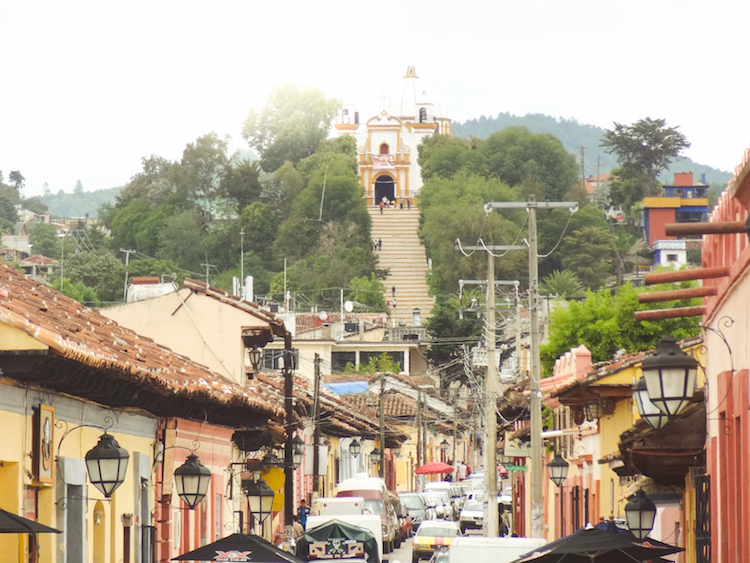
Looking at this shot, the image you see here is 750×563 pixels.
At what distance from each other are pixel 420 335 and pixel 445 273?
23169 millimetres

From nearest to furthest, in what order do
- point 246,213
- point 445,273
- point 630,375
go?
point 630,375 → point 445,273 → point 246,213

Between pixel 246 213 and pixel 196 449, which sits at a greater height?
pixel 246 213

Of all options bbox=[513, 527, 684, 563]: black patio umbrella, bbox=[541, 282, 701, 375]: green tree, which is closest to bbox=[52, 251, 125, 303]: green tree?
bbox=[541, 282, 701, 375]: green tree

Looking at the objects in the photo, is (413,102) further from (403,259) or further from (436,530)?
(436,530)

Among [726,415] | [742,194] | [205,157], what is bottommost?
[726,415]

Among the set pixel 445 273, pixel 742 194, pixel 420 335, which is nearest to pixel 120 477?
pixel 742 194

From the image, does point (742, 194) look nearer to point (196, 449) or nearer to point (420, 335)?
point (196, 449)

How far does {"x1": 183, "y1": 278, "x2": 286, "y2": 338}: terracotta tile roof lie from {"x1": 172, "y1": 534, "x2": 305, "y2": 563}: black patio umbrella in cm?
1184

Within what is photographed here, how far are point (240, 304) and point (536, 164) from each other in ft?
409

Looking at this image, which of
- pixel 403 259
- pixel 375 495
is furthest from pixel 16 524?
pixel 403 259

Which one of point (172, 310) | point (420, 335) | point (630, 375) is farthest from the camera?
point (420, 335)

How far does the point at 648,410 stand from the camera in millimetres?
10891

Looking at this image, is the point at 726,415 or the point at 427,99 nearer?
the point at 726,415

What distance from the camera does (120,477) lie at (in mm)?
12789
